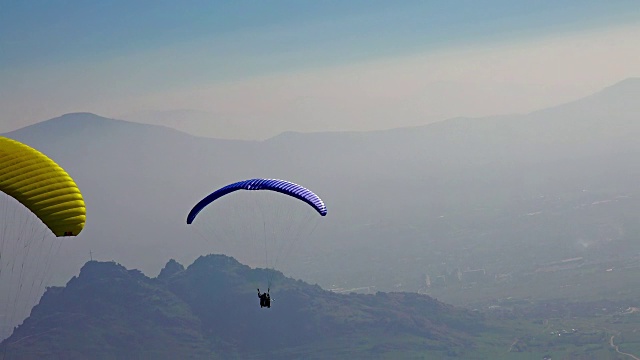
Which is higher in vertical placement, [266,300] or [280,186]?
[280,186]

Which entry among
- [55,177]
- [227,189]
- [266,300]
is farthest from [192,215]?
[55,177]

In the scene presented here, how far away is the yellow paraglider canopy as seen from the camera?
56.0m

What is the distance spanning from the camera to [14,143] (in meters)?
58.1

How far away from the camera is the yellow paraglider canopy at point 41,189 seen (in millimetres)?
56000

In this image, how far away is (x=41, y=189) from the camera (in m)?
56.4

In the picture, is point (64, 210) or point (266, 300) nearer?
point (64, 210)

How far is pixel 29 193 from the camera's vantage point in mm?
56031

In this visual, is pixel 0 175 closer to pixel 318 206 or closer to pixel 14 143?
pixel 14 143

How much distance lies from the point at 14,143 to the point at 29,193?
4.02 meters

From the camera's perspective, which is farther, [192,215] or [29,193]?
[192,215]

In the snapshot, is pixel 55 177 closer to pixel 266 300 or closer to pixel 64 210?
pixel 64 210

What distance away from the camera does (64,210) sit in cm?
5653

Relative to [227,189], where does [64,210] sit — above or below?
below

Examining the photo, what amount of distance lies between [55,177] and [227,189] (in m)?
16.2
